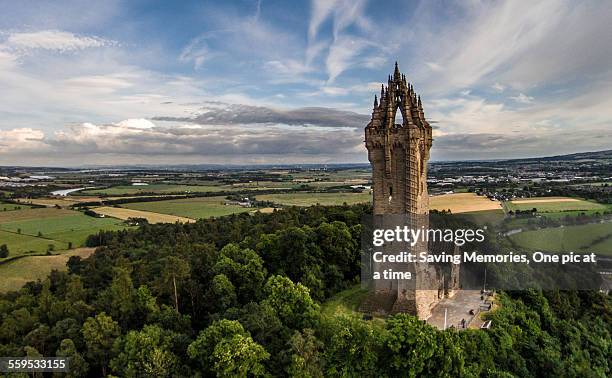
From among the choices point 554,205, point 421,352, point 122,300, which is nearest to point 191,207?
point 122,300

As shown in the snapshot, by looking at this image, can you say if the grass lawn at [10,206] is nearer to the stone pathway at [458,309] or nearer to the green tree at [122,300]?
the green tree at [122,300]

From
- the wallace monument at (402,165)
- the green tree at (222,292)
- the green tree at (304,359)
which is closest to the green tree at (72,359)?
the green tree at (222,292)

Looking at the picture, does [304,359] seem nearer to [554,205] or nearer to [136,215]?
[554,205]

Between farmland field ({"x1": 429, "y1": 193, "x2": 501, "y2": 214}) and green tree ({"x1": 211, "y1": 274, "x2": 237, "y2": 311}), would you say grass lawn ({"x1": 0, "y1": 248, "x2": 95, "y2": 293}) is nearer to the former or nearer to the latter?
green tree ({"x1": 211, "y1": 274, "x2": 237, "y2": 311})

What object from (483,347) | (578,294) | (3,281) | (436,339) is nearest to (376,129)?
(436,339)

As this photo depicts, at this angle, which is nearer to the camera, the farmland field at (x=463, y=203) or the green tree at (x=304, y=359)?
the green tree at (x=304, y=359)
